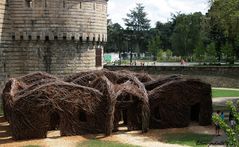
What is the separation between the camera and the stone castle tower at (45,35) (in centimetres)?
3250

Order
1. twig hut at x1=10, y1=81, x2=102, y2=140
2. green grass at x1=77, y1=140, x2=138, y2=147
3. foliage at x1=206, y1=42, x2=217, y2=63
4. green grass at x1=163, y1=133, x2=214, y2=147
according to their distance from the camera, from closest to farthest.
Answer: green grass at x1=77, y1=140, x2=138, y2=147
green grass at x1=163, y1=133, x2=214, y2=147
twig hut at x1=10, y1=81, x2=102, y2=140
foliage at x1=206, y1=42, x2=217, y2=63

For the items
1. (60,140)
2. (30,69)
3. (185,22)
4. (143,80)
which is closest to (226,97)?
(143,80)

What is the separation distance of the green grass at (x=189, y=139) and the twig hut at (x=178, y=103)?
1.74 meters

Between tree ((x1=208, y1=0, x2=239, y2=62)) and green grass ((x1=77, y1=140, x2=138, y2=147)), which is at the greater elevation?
tree ((x1=208, y1=0, x2=239, y2=62))

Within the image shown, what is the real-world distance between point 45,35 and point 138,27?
3188 inches

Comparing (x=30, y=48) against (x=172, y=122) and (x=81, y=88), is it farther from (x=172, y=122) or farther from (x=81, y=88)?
(x=172, y=122)

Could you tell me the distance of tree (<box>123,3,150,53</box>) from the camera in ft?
364

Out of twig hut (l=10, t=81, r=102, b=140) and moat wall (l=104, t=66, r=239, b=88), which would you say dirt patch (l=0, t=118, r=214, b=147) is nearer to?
twig hut (l=10, t=81, r=102, b=140)

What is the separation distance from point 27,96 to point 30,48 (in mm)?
11994

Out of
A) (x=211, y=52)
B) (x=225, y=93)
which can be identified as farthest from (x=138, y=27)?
(x=225, y=93)

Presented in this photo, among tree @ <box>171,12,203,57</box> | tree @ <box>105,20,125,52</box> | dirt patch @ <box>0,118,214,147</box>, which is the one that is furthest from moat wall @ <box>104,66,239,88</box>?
tree @ <box>105,20,125,52</box>

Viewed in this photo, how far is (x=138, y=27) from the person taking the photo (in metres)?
113

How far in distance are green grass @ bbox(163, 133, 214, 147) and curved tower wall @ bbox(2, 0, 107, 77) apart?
1362 cm

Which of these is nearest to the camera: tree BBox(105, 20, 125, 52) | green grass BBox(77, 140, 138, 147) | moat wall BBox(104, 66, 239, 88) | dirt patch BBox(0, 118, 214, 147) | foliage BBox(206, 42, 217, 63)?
green grass BBox(77, 140, 138, 147)
